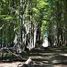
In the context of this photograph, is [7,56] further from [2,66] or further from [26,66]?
[26,66]

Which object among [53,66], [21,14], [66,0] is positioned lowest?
[53,66]

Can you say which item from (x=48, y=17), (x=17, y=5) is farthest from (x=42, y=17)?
(x=17, y=5)

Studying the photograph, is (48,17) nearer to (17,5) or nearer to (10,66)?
(17,5)

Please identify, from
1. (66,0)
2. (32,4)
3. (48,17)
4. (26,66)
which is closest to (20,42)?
(32,4)

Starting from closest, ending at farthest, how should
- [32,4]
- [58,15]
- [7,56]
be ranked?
[7,56] → [32,4] → [58,15]

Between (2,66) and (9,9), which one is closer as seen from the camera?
(2,66)

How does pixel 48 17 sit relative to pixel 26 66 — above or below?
above

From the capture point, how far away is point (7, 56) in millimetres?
18547

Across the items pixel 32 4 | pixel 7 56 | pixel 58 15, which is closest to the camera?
pixel 7 56

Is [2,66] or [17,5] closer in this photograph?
[2,66]

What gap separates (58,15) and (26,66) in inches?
835

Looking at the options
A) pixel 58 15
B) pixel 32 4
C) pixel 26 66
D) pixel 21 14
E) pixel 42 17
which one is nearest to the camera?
pixel 26 66

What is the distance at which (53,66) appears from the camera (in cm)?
1359

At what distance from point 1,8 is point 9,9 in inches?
29.3
